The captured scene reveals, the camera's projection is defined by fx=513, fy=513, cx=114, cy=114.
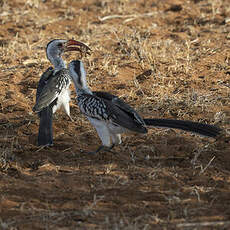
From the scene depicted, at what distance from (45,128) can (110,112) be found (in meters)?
0.84

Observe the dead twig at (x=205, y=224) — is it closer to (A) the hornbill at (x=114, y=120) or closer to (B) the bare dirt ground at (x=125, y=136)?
(B) the bare dirt ground at (x=125, y=136)

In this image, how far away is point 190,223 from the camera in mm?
3424

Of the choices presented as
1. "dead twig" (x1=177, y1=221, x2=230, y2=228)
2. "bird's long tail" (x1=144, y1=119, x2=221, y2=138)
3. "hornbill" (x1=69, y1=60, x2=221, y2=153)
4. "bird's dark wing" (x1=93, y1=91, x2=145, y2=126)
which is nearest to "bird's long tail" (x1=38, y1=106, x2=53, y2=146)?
"hornbill" (x1=69, y1=60, x2=221, y2=153)

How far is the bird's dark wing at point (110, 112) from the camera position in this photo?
14.5 feet

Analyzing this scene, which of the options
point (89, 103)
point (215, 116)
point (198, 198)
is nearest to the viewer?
point (198, 198)

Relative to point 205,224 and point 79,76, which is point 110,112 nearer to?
point 79,76

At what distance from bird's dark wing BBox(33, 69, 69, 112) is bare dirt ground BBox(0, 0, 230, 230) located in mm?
261

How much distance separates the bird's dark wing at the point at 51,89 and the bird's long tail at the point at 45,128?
0.23 ft

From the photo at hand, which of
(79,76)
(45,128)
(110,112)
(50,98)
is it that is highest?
(79,76)

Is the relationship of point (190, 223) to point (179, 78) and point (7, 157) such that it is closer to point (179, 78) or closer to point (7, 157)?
point (7, 157)

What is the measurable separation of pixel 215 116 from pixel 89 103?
56.1 inches

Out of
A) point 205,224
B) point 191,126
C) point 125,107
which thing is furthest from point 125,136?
point 205,224

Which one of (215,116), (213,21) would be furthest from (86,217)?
(213,21)

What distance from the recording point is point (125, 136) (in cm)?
513
